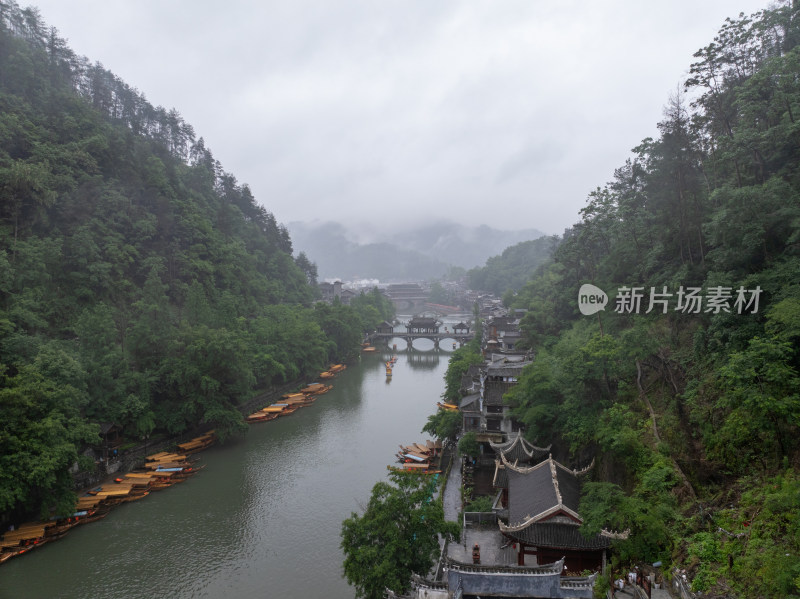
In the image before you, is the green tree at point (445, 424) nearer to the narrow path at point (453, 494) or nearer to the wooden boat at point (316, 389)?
the narrow path at point (453, 494)

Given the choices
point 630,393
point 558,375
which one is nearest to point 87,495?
point 558,375

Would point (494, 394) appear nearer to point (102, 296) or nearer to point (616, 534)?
point (616, 534)

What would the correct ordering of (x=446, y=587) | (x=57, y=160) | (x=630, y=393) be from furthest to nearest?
(x=57, y=160) → (x=630, y=393) → (x=446, y=587)

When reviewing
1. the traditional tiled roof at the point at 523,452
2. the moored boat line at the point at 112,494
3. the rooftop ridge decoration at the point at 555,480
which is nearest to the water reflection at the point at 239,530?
the moored boat line at the point at 112,494

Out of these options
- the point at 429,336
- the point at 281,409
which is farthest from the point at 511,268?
the point at 281,409

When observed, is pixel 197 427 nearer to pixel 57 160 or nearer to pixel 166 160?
pixel 57 160
